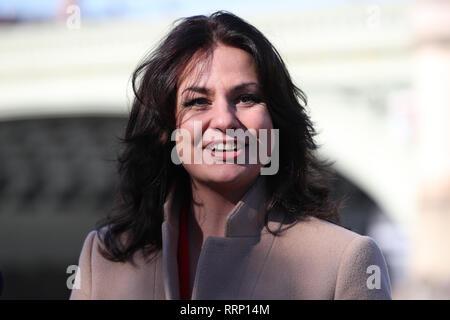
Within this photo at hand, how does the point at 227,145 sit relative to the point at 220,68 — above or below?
below

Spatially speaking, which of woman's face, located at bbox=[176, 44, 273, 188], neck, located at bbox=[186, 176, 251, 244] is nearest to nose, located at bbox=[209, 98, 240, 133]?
woman's face, located at bbox=[176, 44, 273, 188]

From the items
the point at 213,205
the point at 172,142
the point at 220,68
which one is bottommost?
the point at 213,205

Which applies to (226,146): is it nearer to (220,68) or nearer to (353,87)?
(220,68)

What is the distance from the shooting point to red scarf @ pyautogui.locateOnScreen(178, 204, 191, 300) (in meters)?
1.70

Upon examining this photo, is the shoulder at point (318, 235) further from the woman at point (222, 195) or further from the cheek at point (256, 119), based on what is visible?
the cheek at point (256, 119)

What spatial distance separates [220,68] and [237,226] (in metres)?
0.28

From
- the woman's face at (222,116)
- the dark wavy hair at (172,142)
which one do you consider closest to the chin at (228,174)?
the woman's face at (222,116)

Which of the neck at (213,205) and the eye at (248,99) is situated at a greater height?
the eye at (248,99)

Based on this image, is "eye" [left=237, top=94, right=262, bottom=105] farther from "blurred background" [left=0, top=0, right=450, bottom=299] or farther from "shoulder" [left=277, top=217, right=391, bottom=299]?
"blurred background" [left=0, top=0, right=450, bottom=299]

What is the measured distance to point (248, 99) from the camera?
1.69 m

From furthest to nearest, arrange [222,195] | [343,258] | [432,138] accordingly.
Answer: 1. [432,138]
2. [222,195]
3. [343,258]

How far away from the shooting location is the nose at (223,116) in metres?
1.64

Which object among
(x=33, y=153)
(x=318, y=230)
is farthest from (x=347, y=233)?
(x=33, y=153)

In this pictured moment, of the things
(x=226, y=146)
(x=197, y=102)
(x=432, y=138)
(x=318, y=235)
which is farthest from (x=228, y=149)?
(x=432, y=138)
